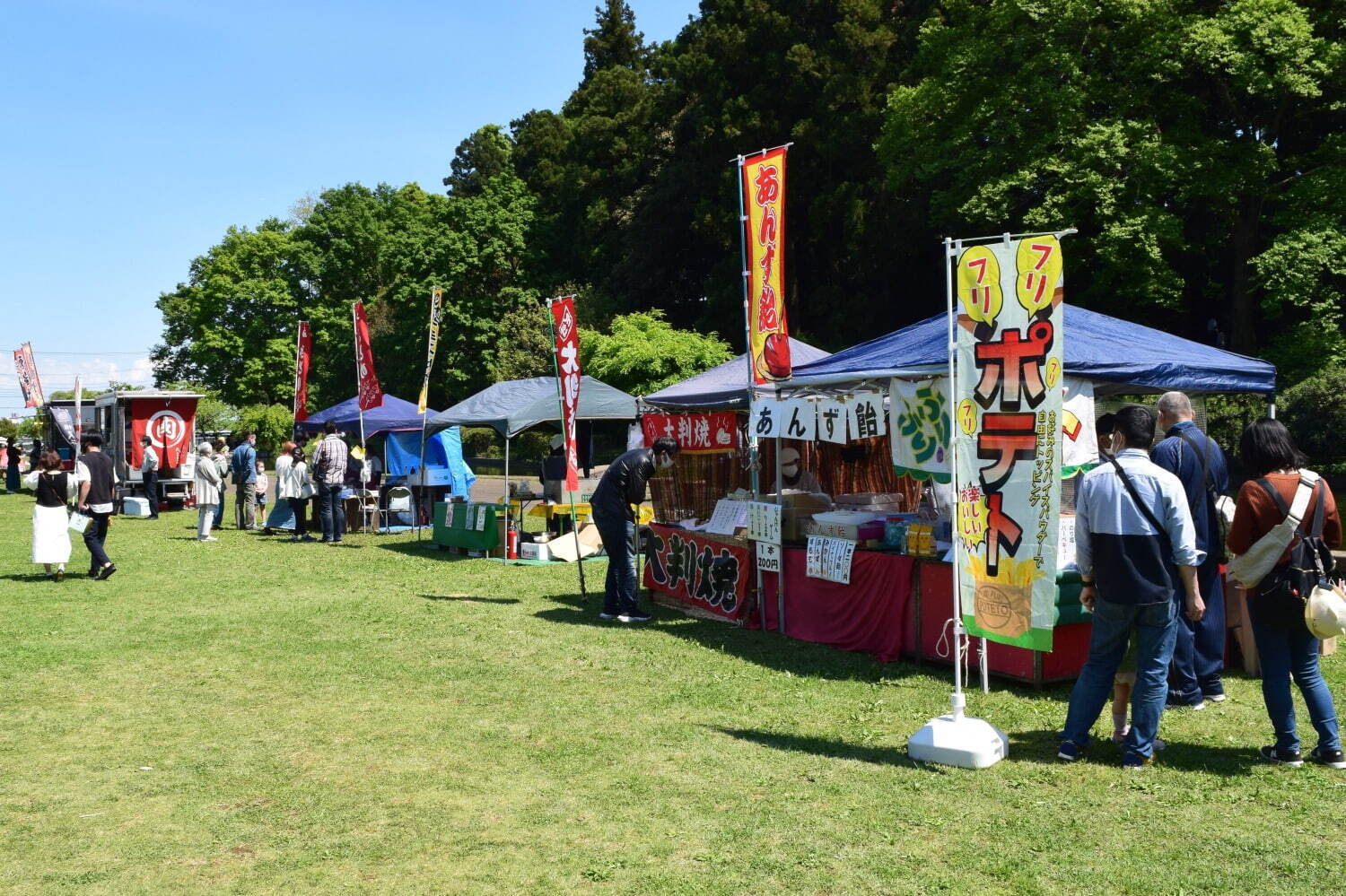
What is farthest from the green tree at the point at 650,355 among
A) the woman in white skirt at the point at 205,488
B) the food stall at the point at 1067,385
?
the food stall at the point at 1067,385

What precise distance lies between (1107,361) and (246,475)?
16371mm

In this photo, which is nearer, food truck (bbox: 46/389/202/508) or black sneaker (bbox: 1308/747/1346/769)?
black sneaker (bbox: 1308/747/1346/769)

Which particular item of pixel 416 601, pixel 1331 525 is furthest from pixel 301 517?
→ pixel 1331 525

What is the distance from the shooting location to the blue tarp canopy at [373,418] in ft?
68.8

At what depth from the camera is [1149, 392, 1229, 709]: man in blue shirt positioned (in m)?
6.66

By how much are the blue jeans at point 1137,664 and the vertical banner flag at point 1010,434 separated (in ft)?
0.95

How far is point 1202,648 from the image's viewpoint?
23.4ft

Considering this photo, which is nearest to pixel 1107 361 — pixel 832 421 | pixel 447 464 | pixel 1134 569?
pixel 832 421

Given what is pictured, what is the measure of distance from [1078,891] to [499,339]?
40460 millimetres

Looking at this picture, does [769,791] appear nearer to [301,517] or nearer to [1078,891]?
[1078,891]

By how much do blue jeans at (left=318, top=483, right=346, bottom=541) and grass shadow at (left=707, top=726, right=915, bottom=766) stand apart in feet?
40.6

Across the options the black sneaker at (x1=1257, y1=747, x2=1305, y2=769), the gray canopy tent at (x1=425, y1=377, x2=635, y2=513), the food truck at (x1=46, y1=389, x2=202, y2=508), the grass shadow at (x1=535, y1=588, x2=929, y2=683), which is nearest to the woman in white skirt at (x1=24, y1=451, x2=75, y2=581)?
the gray canopy tent at (x1=425, y1=377, x2=635, y2=513)

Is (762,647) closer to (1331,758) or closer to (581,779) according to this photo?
(581,779)

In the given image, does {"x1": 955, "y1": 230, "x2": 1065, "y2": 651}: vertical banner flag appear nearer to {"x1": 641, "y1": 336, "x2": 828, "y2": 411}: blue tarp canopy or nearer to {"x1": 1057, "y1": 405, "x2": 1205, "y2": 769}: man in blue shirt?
{"x1": 1057, "y1": 405, "x2": 1205, "y2": 769}: man in blue shirt
